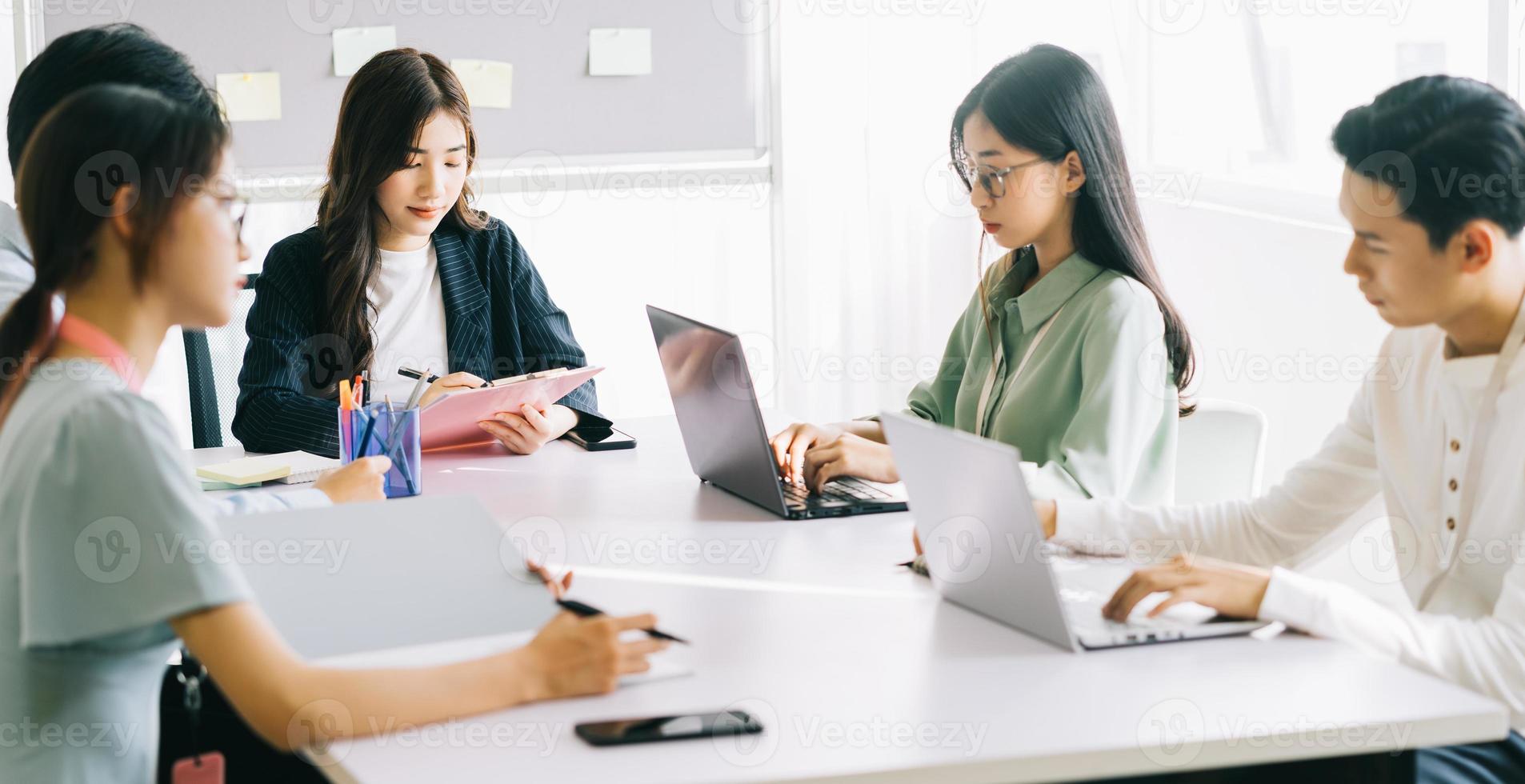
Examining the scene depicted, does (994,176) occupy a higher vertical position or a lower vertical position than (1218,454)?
higher

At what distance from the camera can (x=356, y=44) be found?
3.47 m

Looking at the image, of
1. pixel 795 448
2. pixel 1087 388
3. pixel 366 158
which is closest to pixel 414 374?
pixel 366 158

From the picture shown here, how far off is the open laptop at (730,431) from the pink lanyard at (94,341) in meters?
0.69

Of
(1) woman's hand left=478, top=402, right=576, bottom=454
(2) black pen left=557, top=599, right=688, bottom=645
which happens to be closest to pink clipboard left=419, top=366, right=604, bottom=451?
(1) woman's hand left=478, top=402, right=576, bottom=454

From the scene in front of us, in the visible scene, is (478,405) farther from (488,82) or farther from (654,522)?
(488,82)

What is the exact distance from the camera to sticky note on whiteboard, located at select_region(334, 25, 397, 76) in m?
3.46

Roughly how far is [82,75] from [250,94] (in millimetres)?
1766

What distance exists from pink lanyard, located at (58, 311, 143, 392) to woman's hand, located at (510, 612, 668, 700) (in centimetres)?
40

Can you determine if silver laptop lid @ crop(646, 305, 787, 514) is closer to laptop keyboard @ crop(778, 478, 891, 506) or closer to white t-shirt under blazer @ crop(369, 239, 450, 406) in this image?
laptop keyboard @ crop(778, 478, 891, 506)

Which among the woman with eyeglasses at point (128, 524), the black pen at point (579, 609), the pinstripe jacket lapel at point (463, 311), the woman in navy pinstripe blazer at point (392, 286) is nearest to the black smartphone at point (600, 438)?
the woman in navy pinstripe blazer at point (392, 286)

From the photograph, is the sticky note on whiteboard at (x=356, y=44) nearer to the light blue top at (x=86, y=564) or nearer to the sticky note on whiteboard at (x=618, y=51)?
the sticky note on whiteboard at (x=618, y=51)

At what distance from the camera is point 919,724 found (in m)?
1.04

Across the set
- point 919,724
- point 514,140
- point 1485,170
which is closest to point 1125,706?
point 919,724

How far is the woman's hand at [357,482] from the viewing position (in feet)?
5.29
